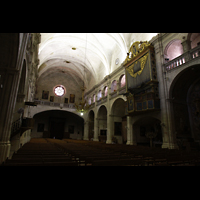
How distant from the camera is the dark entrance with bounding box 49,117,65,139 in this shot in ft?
88.8

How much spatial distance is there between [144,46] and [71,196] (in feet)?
42.0

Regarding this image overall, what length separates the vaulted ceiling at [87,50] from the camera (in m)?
16.5

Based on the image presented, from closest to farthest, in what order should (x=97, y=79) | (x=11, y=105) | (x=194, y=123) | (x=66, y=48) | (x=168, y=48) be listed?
(x=11, y=105)
(x=194, y=123)
(x=168, y=48)
(x=66, y=48)
(x=97, y=79)

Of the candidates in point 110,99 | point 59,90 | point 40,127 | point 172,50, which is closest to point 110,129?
point 110,99

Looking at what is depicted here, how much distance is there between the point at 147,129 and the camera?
15875 mm

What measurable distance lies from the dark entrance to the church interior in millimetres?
178

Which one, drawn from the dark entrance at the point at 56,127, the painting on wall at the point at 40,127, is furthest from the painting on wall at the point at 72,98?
the painting on wall at the point at 40,127

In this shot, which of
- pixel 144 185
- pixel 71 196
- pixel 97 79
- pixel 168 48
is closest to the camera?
pixel 71 196

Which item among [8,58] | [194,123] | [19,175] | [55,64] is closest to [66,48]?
[55,64]

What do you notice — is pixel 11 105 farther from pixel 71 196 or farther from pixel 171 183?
pixel 171 183

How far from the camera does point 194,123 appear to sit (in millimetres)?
11031

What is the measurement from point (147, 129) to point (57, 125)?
1763cm

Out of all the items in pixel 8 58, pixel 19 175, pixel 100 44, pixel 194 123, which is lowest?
pixel 19 175

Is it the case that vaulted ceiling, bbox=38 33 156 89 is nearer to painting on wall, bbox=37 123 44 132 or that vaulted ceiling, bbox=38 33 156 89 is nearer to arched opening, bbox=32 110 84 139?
arched opening, bbox=32 110 84 139
